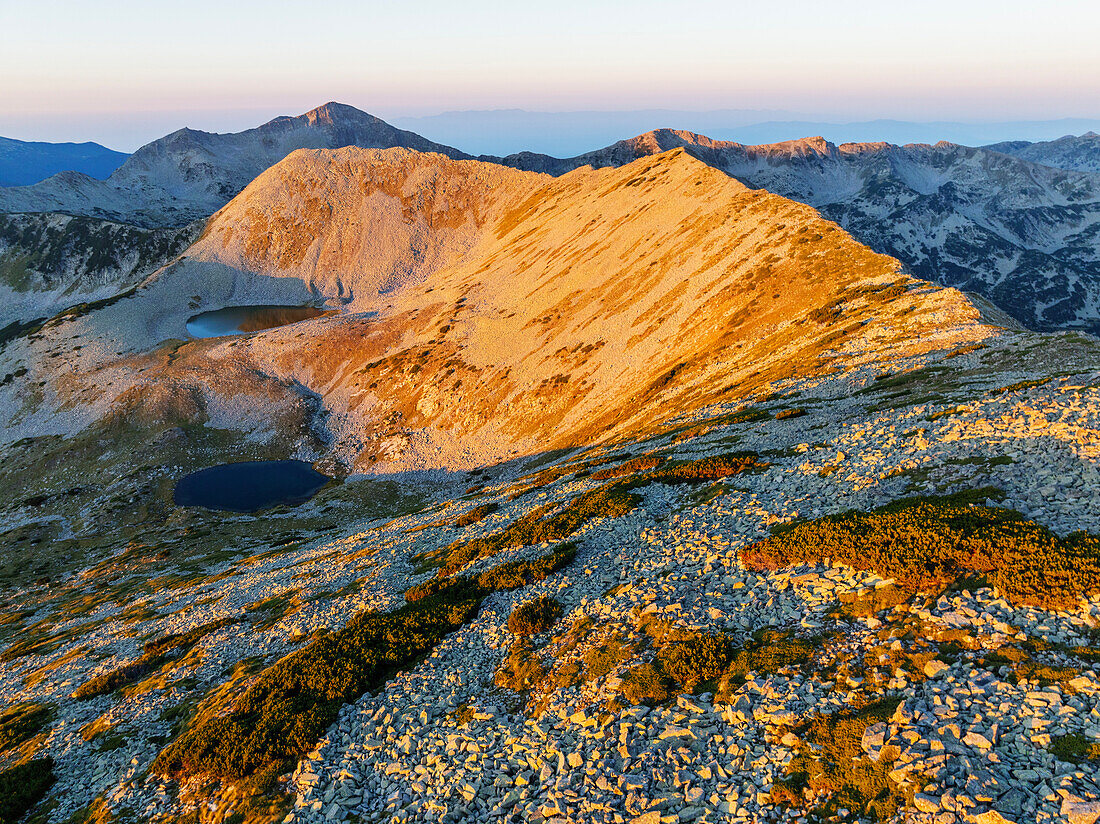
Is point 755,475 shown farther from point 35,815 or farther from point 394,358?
point 394,358

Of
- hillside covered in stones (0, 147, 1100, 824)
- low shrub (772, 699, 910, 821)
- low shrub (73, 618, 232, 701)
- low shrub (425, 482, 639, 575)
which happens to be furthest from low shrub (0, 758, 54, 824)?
low shrub (772, 699, 910, 821)

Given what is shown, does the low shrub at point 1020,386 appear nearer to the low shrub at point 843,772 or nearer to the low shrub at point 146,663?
the low shrub at point 843,772

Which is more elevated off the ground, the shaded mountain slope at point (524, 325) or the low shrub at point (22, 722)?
the shaded mountain slope at point (524, 325)

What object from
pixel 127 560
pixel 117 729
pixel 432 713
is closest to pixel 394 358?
pixel 127 560

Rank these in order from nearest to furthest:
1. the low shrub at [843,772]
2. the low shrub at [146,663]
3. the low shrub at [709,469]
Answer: the low shrub at [843,772] < the low shrub at [146,663] < the low shrub at [709,469]

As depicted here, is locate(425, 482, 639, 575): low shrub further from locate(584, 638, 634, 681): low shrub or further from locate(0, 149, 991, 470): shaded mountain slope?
locate(0, 149, 991, 470): shaded mountain slope

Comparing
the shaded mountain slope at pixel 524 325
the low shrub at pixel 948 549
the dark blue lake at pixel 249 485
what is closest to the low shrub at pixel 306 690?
the low shrub at pixel 948 549

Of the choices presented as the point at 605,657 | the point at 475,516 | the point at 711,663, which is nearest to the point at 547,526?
the point at 475,516
